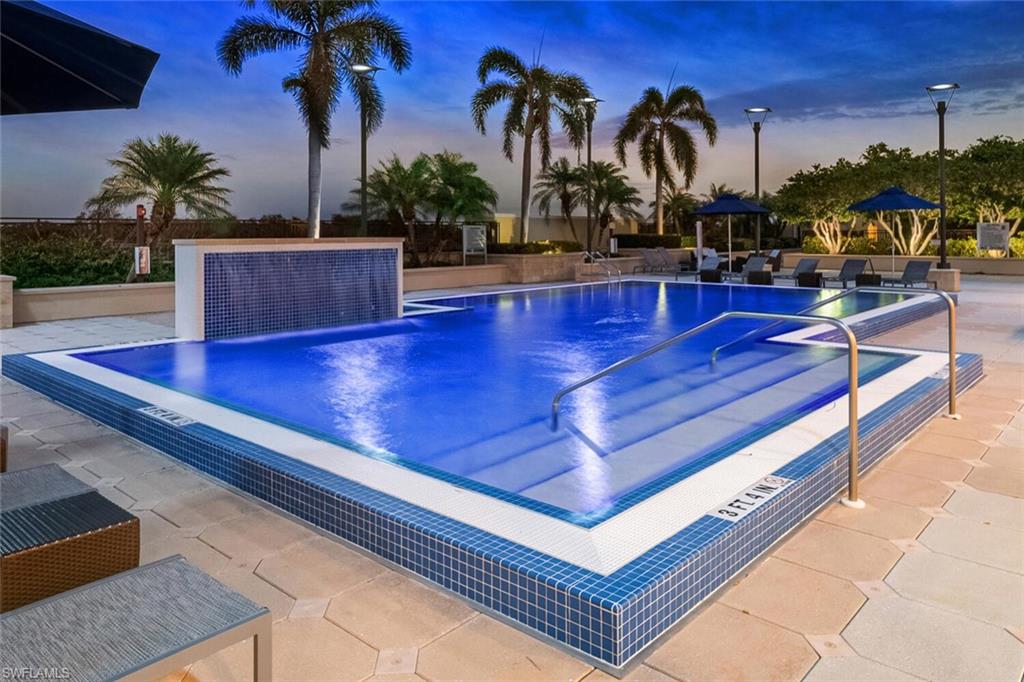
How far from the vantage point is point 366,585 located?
304 centimetres

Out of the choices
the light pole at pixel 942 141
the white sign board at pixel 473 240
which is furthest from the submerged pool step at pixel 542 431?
the white sign board at pixel 473 240

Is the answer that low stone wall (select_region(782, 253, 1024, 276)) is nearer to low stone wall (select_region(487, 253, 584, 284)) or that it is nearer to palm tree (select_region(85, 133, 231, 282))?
low stone wall (select_region(487, 253, 584, 284))

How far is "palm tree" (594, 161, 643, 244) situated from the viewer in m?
29.0

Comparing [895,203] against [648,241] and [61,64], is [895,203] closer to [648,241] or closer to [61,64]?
[648,241]

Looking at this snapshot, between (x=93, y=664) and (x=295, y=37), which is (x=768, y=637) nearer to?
(x=93, y=664)

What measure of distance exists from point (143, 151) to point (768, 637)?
16321 millimetres

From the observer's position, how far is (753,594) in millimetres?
2924

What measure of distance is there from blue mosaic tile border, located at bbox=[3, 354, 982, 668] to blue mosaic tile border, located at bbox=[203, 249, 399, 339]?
16.3 ft

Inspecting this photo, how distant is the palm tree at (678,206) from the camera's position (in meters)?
31.7

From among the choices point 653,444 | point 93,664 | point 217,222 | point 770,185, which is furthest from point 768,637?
point 770,185

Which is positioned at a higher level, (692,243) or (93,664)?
(692,243)

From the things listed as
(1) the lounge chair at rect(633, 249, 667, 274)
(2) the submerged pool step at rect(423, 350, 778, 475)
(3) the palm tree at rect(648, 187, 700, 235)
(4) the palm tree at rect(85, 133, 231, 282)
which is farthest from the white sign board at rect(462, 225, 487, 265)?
(3) the palm tree at rect(648, 187, 700, 235)

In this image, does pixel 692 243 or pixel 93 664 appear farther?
pixel 692 243

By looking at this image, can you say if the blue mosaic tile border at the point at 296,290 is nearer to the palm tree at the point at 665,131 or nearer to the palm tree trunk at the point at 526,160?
the palm tree trunk at the point at 526,160
